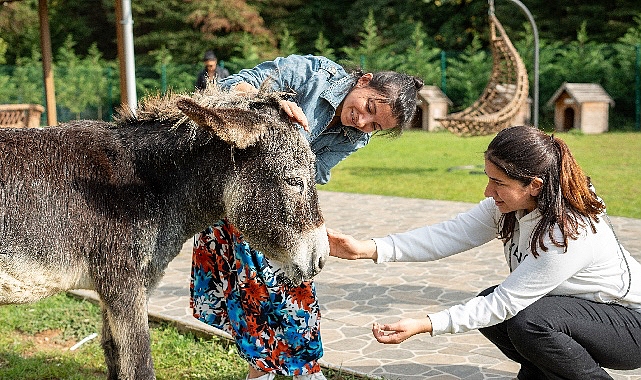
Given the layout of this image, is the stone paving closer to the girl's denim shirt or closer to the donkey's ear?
the girl's denim shirt

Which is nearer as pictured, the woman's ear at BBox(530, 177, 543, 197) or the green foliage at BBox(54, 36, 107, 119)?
the woman's ear at BBox(530, 177, 543, 197)

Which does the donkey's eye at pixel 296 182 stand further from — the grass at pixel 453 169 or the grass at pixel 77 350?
the grass at pixel 453 169

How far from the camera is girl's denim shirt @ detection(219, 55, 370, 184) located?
126 inches

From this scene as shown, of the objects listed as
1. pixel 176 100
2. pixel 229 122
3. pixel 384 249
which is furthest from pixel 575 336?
pixel 176 100

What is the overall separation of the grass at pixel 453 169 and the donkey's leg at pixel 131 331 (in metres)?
7.11

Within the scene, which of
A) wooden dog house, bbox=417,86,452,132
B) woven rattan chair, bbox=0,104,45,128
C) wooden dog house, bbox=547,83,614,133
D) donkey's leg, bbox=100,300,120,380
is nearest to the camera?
donkey's leg, bbox=100,300,120,380

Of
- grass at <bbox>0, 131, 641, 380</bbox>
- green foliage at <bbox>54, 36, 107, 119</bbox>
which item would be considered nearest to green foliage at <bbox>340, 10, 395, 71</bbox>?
grass at <bbox>0, 131, 641, 380</bbox>

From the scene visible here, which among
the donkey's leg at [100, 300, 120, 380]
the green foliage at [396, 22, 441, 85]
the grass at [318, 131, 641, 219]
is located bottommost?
the grass at [318, 131, 641, 219]

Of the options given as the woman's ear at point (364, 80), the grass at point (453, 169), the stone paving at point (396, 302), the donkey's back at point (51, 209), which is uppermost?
the woman's ear at point (364, 80)

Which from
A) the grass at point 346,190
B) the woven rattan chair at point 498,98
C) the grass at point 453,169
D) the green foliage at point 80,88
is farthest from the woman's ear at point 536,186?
the green foliage at point 80,88

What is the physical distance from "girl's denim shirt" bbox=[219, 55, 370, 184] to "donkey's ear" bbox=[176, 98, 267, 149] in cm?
48

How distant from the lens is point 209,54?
1262cm

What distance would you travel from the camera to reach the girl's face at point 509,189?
9.70ft

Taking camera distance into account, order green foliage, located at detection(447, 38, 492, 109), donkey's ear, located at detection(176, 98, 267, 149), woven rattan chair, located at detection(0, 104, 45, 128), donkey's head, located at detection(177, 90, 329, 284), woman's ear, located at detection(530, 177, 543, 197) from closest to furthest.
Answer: donkey's ear, located at detection(176, 98, 267, 149)
donkey's head, located at detection(177, 90, 329, 284)
woman's ear, located at detection(530, 177, 543, 197)
woven rattan chair, located at detection(0, 104, 45, 128)
green foliage, located at detection(447, 38, 492, 109)
